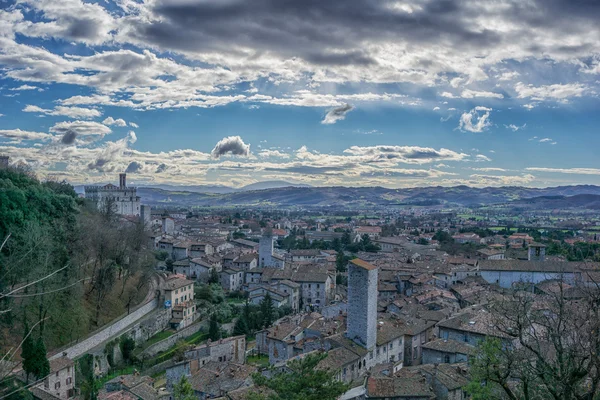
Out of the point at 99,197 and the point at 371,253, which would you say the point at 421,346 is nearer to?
the point at 371,253

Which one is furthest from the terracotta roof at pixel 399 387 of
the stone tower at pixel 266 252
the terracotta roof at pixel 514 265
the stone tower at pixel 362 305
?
the stone tower at pixel 266 252

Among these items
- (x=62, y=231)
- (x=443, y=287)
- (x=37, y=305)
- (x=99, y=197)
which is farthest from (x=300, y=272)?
(x=99, y=197)

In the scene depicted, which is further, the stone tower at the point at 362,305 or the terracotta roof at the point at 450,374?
the stone tower at the point at 362,305

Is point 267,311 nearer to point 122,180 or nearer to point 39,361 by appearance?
point 39,361

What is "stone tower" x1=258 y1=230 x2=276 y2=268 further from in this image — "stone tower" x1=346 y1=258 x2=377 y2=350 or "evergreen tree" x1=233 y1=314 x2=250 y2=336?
"stone tower" x1=346 y1=258 x2=377 y2=350

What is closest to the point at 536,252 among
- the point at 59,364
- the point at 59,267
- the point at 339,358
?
the point at 339,358

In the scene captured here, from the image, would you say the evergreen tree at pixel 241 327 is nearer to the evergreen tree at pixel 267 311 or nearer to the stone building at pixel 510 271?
the evergreen tree at pixel 267 311
